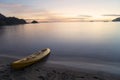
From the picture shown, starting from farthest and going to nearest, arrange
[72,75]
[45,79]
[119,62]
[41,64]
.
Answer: [119,62] → [41,64] → [72,75] → [45,79]

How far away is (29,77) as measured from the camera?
47.8 feet

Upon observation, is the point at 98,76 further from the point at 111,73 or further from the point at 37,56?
the point at 37,56

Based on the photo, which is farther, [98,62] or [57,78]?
[98,62]

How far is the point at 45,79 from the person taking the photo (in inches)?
554

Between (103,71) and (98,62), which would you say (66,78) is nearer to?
(103,71)

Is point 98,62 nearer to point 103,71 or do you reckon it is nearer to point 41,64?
point 103,71

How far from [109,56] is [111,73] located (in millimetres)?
7841

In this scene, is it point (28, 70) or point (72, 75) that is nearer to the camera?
point (72, 75)

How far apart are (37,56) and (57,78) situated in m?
6.57

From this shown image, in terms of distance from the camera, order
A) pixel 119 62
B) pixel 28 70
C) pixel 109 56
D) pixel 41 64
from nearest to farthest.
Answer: pixel 28 70 → pixel 41 64 → pixel 119 62 → pixel 109 56

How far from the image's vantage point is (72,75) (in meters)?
15.4

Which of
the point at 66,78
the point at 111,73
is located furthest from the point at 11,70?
the point at 111,73

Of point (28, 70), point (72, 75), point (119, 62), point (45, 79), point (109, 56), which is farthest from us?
point (109, 56)

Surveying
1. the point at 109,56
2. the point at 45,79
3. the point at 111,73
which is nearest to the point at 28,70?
the point at 45,79
